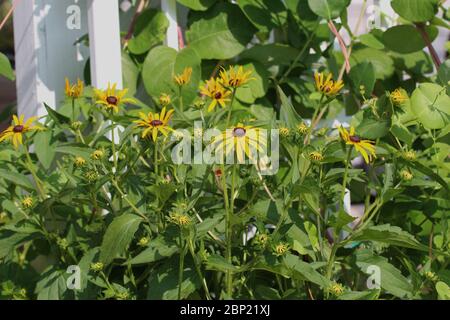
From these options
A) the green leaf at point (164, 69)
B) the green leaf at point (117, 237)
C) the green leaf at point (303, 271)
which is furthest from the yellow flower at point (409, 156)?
the green leaf at point (164, 69)

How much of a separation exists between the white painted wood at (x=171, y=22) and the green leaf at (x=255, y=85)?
199mm

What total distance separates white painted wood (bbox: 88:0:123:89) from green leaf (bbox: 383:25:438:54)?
2.36 feet

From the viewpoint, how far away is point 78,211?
1470 millimetres

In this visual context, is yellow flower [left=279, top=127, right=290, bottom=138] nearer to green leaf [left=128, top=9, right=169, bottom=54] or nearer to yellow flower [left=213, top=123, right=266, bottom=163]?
yellow flower [left=213, top=123, right=266, bottom=163]

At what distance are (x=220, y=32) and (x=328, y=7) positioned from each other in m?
0.30

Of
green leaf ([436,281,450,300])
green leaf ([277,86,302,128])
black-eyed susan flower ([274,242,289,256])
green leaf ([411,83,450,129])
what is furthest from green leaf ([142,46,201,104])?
green leaf ([436,281,450,300])

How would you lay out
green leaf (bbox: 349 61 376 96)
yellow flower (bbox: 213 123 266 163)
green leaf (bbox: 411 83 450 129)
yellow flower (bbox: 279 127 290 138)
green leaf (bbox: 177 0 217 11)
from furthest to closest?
green leaf (bbox: 177 0 217 11), green leaf (bbox: 349 61 376 96), green leaf (bbox: 411 83 450 129), yellow flower (bbox: 279 127 290 138), yellow flower (bbox: 213 123 266 163)

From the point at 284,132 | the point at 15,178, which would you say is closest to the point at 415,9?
the point at 284,132

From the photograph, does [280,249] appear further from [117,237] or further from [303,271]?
[117,237]

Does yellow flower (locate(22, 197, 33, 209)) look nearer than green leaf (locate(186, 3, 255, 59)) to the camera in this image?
Yes

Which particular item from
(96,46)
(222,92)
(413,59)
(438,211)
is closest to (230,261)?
(222,92)

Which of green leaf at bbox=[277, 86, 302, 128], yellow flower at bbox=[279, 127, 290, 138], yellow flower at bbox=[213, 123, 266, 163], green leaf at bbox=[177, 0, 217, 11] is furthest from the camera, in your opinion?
green leaf at bbox=[177, 0, 217, 11]

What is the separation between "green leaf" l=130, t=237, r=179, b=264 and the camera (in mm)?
1172

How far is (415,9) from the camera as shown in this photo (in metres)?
1.71
